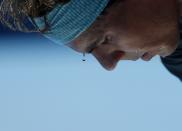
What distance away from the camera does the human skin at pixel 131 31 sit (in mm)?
946

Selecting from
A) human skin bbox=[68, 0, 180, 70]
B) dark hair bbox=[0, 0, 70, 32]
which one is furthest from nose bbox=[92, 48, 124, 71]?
dark hair bbox=[0, 0, 70, 32]

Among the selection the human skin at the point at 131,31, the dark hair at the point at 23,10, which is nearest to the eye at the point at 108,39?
the human skin at the point at 131,31

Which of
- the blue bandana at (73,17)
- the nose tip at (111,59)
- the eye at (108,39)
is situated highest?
the blue bandana at (73,17)

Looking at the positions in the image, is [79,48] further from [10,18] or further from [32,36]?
[32,36]

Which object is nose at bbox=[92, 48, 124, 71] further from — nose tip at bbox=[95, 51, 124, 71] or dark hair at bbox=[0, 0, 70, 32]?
dark hair at bbox=[0, 0, 70, 32]

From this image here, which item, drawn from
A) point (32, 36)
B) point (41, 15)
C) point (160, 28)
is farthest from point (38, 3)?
point (32, 36)

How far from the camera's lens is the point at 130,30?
0.96 m

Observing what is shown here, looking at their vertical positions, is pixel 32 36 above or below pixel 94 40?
above

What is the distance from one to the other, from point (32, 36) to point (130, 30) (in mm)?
1668

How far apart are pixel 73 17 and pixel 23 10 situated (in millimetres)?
114

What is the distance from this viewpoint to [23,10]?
3.24ft

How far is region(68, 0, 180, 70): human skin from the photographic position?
3.10 feet

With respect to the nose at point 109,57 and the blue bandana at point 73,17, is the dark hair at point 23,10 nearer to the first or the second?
the blue bandana at point 73,17

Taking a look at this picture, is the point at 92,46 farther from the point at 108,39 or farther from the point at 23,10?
the point at 23,10
